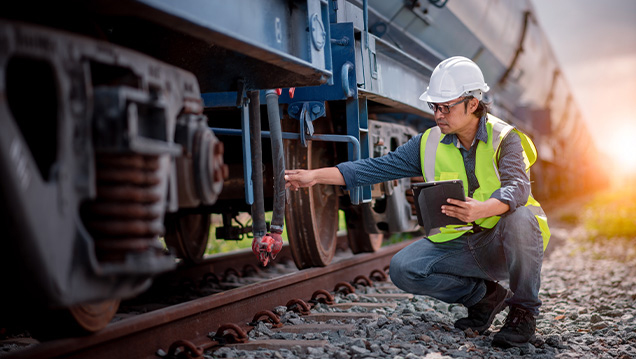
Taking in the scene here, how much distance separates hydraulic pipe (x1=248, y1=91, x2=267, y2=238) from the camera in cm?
310

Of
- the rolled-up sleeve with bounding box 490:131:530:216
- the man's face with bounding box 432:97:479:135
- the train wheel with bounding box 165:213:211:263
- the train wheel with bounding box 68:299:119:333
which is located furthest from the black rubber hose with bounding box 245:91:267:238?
the train wheel with bounding box 165:213:211:263

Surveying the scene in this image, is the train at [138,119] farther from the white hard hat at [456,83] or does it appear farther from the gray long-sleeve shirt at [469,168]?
the white hard hat at [456,83]

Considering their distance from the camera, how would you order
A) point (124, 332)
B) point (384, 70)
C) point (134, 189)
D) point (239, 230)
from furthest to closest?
point (239, 230) < point (384, 70) < point (124, 332) < point (134, 189)

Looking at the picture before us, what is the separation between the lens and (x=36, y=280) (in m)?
1.55

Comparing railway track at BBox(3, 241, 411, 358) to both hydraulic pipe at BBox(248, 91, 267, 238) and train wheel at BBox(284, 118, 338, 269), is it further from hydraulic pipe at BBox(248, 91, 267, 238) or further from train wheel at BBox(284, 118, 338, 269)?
hydraulic pipe at BBox(248, 91, 267, 238)

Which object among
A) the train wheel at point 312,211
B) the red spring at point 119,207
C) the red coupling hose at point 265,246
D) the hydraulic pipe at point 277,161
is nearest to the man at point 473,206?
the hydraulic pipe at point 277,161

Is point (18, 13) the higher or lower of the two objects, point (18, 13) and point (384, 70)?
the lower

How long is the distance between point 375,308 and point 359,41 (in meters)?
1.73

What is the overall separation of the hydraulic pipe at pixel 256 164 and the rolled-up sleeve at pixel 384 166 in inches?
31.2

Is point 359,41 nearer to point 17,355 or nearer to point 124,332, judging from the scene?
point 124,332

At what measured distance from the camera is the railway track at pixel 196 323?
2635 millimetres

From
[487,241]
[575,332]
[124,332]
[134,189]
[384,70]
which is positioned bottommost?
[575,332]

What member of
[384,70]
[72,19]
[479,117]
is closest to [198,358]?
[72,19]

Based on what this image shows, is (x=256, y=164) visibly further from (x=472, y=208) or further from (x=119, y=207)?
(x=119, y=207)
